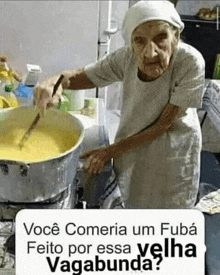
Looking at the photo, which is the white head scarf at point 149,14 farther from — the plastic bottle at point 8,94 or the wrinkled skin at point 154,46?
the plastic bottle at point 8,94

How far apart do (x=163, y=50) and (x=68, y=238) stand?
285mm

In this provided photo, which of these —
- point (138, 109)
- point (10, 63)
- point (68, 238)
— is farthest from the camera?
point (10, 63)

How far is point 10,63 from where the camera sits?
692 millimetres

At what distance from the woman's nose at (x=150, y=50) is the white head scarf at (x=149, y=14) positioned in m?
0.03

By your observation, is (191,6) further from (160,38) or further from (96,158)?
(96,158)

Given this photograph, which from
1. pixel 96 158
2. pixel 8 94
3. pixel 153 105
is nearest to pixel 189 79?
pixel 153 105

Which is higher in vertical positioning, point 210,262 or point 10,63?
point 10,63

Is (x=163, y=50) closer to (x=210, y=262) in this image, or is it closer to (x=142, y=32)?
(x=142, y=32)

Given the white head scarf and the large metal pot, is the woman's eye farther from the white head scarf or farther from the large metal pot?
the large metal pot

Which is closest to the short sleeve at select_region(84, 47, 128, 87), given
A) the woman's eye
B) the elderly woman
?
the elderly woman

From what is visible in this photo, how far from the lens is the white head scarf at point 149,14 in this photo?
459mm

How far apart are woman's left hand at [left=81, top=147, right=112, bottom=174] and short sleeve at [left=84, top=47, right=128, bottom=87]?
125 mm

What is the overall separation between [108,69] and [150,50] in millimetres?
154

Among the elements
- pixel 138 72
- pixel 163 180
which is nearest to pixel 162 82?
pixel 138 72
